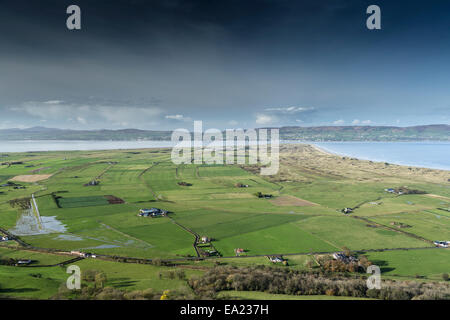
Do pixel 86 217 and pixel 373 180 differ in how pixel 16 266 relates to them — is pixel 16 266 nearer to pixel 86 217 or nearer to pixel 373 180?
pixel 86 217

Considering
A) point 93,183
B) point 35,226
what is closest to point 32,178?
point 93,183

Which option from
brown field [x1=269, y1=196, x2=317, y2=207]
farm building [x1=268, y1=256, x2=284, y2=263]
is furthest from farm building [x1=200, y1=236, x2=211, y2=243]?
brown field [x1=269, y1=196, x2=317, y2=207]

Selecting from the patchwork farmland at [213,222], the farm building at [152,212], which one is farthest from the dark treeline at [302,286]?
the farm building at [152,212]

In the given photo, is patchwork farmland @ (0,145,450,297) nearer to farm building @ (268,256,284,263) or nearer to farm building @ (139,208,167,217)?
farm building @ (139,208,167,217)

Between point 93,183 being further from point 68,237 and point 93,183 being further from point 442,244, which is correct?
point 442,244
